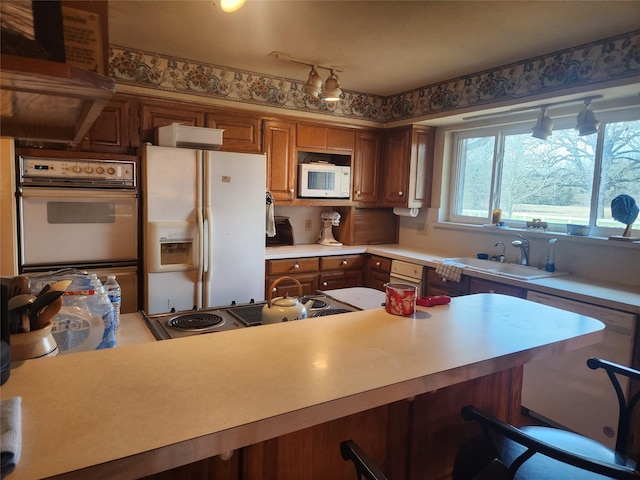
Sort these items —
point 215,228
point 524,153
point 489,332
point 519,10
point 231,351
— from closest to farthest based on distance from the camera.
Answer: point 231,351 < point 489,332 < point 519,10 < point 215,228 < point 524,153

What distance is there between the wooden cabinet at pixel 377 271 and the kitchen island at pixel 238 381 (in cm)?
239

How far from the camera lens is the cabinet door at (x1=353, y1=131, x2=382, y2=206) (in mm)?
4141

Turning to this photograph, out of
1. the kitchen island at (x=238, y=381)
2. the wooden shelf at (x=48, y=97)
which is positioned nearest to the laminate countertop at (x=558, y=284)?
the kitchen island at (x=238, y=381)

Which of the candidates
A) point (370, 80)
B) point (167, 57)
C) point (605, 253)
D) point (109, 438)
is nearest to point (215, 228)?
point (167, 57)

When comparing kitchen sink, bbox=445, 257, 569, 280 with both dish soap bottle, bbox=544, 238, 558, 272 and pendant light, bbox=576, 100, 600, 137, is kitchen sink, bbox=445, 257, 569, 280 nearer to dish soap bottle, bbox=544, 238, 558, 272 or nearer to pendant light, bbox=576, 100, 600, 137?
dish soap bottle, bbox=544, 238, 558, 272

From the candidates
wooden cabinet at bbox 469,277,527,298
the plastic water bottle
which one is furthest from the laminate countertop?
the plastic water bottle

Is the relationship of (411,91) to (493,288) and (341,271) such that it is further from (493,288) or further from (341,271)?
(493,288)

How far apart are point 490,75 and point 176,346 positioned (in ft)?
10.3

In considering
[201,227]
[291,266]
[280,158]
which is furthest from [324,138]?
[201,227]

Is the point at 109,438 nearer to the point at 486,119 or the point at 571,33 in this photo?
the point at 571,33

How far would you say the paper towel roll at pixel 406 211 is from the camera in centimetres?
415

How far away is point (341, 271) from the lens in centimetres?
391

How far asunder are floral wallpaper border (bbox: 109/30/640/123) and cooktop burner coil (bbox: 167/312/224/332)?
6.76 ft

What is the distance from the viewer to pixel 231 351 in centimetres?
110
